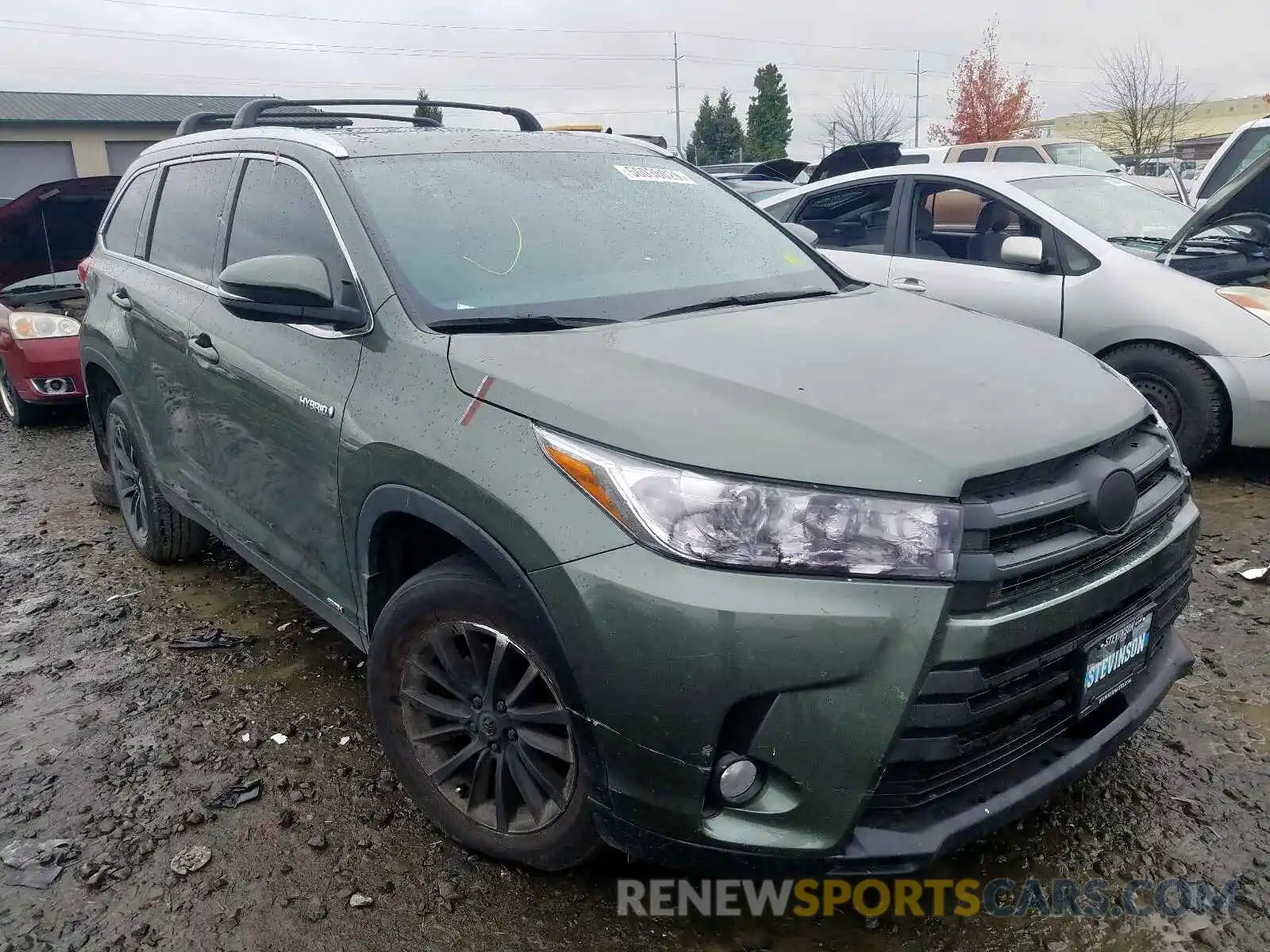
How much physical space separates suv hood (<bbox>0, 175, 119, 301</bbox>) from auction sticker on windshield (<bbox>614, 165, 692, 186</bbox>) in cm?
550

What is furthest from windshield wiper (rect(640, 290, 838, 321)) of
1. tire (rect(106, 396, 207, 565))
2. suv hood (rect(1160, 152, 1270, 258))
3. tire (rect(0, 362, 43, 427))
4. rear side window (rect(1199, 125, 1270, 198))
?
tire (rect(0, 362, 43, 427))

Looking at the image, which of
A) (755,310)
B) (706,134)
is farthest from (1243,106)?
(755,310)

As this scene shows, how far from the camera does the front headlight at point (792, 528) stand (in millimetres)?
1861

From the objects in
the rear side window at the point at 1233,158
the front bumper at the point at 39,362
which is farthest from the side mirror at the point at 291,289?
the rear side window at the point at 1233,158

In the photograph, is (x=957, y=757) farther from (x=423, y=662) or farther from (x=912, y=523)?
(x=423, y=662)

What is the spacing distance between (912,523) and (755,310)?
3.58ft

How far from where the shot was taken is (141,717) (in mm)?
3328

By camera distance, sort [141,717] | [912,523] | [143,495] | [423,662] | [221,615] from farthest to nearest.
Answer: [143,495] < [221,615] < [141,717] < [423,662] < [912,523]

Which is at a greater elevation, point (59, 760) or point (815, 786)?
point (815, 786)

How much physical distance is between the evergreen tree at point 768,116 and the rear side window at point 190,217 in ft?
212

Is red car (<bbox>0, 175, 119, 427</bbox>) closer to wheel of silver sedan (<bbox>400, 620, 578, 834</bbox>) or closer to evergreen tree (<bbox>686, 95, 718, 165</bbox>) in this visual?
wheel of silver sedan (<bbox>400, 620, 578, 834</bbox>)

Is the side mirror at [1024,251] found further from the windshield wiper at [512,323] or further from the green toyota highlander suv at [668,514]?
the windshield wiper at [512,323]

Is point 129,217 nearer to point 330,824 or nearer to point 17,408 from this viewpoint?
point 330,824

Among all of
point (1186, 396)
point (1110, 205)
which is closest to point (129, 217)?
point (1186, 396)
